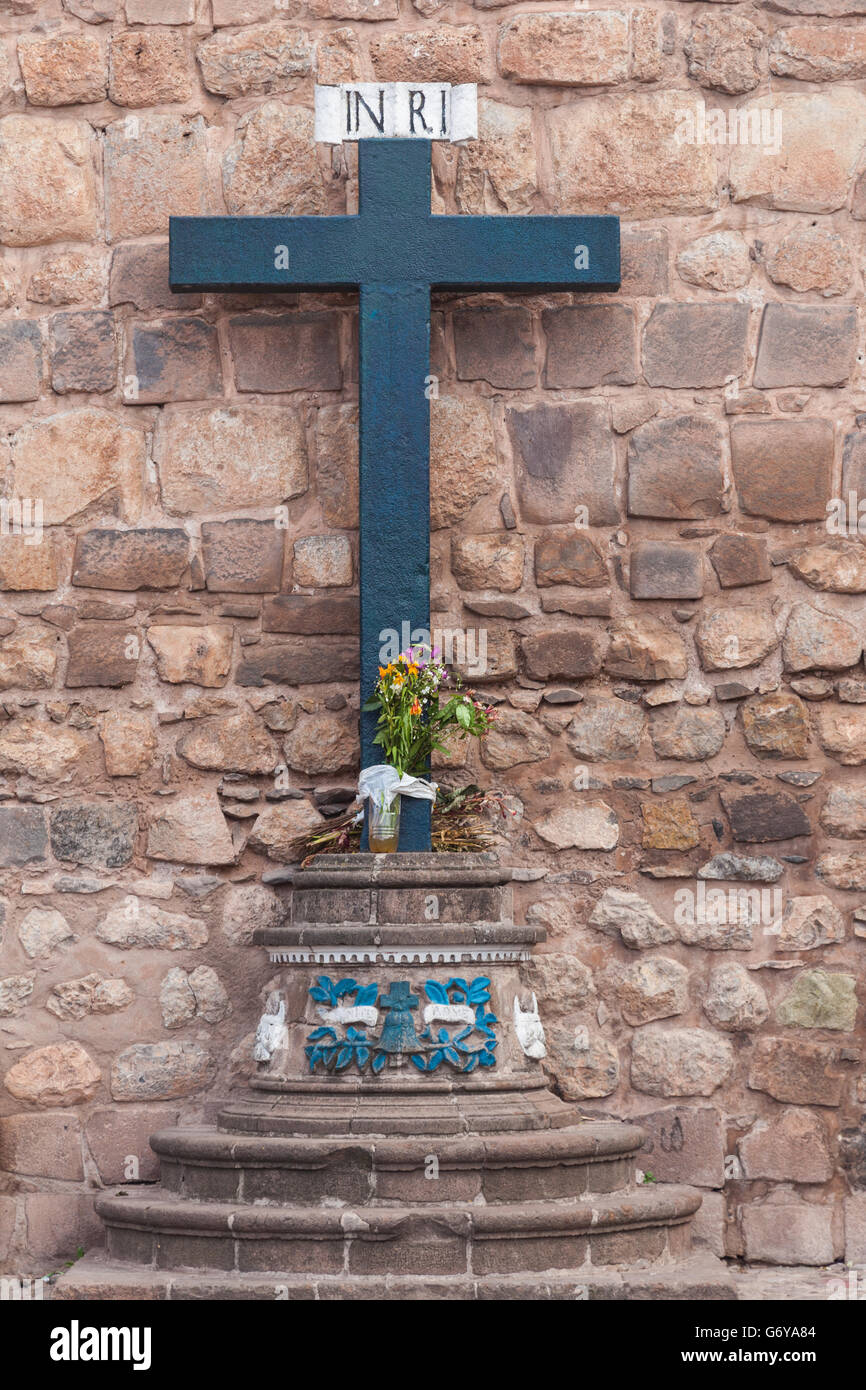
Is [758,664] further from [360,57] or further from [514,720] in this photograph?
[360,57]

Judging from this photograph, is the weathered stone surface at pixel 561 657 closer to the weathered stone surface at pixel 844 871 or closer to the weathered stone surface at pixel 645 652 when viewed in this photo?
the weathered stone surface at pixel 645 652

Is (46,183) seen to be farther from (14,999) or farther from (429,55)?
(14,999)

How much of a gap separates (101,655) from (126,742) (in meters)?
0.29

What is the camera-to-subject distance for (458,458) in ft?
17.4

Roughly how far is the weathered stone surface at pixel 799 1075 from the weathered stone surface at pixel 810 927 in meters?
0.30

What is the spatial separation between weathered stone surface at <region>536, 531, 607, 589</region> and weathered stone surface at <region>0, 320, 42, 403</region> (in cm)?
172

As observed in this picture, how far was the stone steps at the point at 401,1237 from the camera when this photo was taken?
4066mm

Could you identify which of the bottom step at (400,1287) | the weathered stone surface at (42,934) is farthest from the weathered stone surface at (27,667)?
the bottom step at (400,1287)

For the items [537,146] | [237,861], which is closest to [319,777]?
[237,861]

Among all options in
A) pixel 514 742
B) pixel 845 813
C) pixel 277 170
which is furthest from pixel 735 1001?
pixel 277 170

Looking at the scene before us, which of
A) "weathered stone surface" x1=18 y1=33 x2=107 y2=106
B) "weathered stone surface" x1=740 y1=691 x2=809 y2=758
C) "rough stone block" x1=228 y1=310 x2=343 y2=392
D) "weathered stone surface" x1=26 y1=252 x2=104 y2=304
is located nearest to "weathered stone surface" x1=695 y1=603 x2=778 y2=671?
"weathered stone surface" x1=740 y1=691 x2=809 y2=758

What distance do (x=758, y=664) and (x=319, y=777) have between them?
143cm

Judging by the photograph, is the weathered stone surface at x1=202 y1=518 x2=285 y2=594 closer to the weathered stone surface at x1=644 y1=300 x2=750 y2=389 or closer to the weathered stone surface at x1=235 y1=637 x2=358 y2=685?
the weathered stone surface at x1=235 y1=637 x2=358 y2=685

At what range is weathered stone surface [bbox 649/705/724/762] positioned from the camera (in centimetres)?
519
